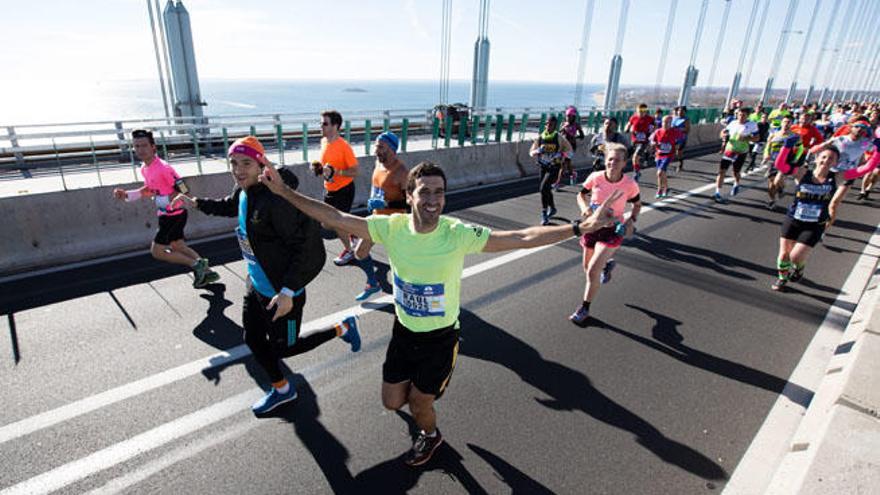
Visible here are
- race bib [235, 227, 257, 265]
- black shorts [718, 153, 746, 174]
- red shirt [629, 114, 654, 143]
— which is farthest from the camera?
red shirt [629, 114, 654, 143]

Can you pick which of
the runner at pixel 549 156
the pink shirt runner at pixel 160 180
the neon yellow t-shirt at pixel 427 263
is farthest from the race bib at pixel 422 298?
the runner at pixel 549 156

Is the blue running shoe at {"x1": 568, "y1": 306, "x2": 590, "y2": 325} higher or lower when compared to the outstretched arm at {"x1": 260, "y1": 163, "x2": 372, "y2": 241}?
lower

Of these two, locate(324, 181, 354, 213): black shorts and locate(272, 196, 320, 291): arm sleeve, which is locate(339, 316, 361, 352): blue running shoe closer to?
locate(272, 196, 320, 291): arm sleeve

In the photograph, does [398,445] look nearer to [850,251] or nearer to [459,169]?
[850,251]

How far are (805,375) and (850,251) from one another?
570 centimetres

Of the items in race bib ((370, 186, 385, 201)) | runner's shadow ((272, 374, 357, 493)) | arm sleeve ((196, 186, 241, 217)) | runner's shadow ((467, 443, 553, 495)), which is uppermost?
arm sleeve ((196, 186, 241, 217))

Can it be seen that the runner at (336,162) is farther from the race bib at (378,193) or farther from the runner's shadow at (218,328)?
the runner's shadow at (218,328)

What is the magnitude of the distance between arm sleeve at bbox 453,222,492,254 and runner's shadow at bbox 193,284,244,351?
9.82 feet

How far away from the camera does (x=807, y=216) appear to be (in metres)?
6.26

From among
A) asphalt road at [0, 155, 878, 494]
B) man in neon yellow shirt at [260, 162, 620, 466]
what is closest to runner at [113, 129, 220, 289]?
asphalt road at [0, 155, 878, 494]

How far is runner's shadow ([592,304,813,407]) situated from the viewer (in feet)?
13.9

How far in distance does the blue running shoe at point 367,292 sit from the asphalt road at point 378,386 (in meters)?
0.15

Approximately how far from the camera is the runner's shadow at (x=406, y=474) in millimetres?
3021

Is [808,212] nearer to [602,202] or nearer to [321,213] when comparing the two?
[602,202]
